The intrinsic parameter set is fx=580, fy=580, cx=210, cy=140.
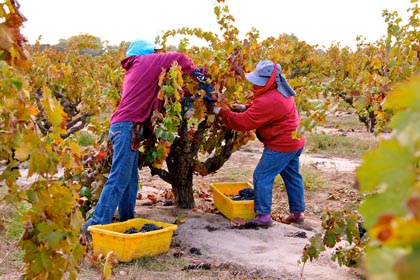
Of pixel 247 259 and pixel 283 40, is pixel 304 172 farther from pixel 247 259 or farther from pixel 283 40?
pixel 283 40

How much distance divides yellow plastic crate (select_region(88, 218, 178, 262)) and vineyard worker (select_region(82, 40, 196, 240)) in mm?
274

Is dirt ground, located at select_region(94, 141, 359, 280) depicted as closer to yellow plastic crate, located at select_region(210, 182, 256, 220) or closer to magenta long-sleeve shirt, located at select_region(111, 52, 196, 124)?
yellow plastic crate, located at select_region(210, 182, 256, 220)

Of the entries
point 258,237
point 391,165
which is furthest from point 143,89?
point 391,165

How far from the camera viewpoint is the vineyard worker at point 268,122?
520 centimetres

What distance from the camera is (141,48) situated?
202 inches

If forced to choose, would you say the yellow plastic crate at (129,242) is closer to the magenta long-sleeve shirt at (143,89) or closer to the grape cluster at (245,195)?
the magenta long-sleeve shirt at (143,89)

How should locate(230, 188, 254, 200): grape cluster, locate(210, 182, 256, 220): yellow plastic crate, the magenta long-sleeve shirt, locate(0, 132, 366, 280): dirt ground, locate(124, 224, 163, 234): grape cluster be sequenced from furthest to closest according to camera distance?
locate(230, 188, 254, 200): grape cluster → locate(210, 182, 256, 220): yellow plastic crate → the magenta long-sleeve shirt → locate(124, 224, 163, 234): grape cluster → locate(0, 132, 366, 280): dirt ground

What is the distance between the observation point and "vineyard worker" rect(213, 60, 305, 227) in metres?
5.20

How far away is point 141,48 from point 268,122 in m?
1.32

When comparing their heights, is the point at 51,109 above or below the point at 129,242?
above

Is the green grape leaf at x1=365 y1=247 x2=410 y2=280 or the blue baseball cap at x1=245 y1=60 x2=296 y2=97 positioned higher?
the blue baseball cap at x1=245 y1=60 x2=296 y2=97

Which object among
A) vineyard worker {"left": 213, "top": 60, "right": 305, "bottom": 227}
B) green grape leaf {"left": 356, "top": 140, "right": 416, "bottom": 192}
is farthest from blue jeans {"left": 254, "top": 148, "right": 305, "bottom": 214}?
green grape leaf {"left": 356, "top": 140, "right": 416, "bottom": 192}

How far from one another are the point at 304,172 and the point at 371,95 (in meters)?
4.55

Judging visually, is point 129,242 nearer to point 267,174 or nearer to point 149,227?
point 149,227
